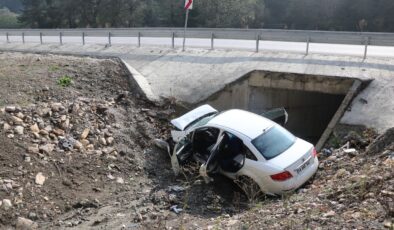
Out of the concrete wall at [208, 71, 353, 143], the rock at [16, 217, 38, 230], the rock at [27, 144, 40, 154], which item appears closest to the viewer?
the rock at [16, 217, 38, 230]

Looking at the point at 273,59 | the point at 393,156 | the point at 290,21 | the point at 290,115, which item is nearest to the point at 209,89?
the point at 273,59

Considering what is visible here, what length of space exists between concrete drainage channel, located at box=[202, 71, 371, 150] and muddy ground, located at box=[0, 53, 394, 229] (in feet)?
5.48

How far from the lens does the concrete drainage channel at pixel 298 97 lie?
12.9 m

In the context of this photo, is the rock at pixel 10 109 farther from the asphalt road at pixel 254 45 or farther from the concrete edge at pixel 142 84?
the asphalt road at pixel 254 45

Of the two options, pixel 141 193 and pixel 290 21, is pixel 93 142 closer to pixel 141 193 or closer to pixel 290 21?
pixel 141 193

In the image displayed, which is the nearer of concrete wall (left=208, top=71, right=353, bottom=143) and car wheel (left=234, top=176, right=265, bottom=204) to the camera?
car wheel (left=234, top=176, right=265, bottom=204)

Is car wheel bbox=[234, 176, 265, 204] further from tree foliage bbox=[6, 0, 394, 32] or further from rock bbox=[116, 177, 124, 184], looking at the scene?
tree foliage bbox=[6, 0, 394, 32]

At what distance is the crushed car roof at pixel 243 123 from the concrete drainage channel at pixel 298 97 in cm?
264

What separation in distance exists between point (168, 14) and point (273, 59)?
30.2 metres

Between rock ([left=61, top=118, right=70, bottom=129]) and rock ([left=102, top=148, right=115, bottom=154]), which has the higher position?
rock ([left=61, top=118, right=70, bottom=129])

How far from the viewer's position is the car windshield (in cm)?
928

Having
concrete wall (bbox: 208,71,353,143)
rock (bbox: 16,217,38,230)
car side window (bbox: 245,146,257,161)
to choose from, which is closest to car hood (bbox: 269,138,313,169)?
car side window (bbox: 245,146,257,161)

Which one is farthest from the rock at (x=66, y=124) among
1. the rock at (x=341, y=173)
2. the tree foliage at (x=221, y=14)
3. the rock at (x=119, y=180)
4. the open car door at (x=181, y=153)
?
the tree foliage at (x=221, y=14)

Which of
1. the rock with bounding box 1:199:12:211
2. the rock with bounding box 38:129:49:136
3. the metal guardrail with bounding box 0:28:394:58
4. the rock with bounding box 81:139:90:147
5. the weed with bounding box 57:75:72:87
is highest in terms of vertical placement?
the metal guardrail with bounding box 0:28:394:58
